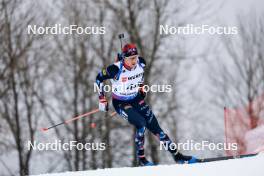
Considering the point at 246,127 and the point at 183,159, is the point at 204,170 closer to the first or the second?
the point at 183,159

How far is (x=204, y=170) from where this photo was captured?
23.7 ft

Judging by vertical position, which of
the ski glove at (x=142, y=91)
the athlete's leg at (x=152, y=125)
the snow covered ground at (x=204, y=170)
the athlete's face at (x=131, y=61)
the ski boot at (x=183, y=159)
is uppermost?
the athlete's face at (x=131, y=61)

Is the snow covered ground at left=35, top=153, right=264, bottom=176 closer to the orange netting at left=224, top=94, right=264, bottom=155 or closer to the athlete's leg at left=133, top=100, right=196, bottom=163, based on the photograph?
the athlete's leg at left=133, top=100, right=196, bottom=163

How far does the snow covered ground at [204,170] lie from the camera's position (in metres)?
7.09

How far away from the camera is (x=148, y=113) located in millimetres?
8773

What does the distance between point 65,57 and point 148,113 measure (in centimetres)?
284

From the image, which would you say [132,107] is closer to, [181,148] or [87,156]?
[181,148]

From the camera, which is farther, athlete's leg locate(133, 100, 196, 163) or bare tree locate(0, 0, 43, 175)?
bare tree locate(0, 0, 43, 175)

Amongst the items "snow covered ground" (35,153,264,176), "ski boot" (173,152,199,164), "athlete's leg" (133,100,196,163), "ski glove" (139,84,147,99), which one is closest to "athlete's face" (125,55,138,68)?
"ski glove" (139,84,147,99)

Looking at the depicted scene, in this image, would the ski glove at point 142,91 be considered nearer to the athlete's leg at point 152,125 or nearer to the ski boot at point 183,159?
the athlete's leg at point 152,125

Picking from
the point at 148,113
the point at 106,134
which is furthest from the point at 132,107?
the point at 106,134

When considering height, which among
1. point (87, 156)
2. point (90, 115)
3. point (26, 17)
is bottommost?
point (87, 156)

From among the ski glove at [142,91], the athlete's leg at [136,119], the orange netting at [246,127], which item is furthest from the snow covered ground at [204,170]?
the orange netting at [246,127]

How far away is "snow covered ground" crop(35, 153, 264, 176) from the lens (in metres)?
7.09
